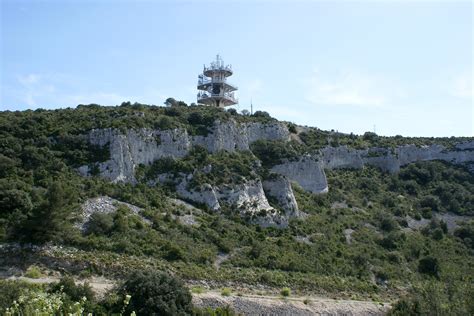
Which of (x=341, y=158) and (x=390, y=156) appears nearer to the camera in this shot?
(x=341, y=158)

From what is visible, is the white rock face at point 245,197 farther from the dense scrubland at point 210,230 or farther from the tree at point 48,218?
the tree at point 48,218

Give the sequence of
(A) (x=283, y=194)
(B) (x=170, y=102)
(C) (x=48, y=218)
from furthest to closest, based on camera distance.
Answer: (B) (x=170, y=102) < (A) (x=283, y=194) < (C) (x=48, y=218)

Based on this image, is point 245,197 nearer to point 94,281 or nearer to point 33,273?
point 94,281

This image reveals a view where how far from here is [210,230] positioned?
4756 centimetres

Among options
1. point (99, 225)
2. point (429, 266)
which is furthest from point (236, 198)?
point (429, 266)

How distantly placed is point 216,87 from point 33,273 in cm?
5556

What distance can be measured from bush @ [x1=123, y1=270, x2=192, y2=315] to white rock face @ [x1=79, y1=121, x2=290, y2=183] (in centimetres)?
1984

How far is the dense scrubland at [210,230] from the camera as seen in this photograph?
36125 mm

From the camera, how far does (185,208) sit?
5041cm

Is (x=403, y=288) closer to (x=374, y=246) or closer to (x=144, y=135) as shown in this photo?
(x=374, y=246)

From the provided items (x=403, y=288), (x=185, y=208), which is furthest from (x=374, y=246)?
(x=185, y=208)

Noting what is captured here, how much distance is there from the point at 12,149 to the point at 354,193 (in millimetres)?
43194

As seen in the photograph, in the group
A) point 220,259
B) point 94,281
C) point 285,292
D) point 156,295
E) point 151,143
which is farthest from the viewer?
point 151,143

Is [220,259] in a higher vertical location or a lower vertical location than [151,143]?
lower
